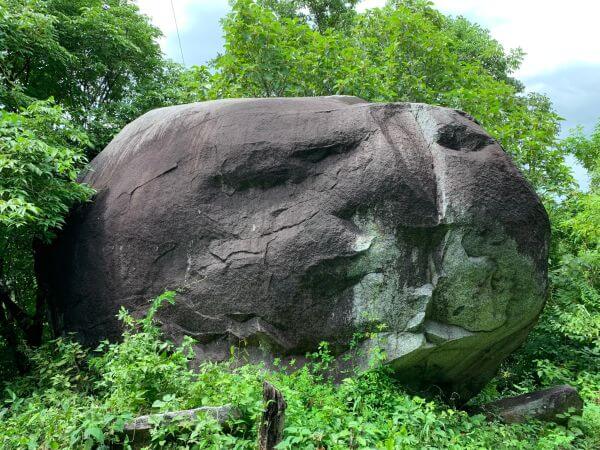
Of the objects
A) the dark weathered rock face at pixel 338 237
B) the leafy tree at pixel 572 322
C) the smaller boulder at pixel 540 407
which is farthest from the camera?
the leafy tree at pixel 572 322

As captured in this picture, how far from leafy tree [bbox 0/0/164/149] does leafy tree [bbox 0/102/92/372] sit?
211 centimetres

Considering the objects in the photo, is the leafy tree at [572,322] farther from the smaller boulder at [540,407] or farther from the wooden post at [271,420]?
the wooden post at [271,420]

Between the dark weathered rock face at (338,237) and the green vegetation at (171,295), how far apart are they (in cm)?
44

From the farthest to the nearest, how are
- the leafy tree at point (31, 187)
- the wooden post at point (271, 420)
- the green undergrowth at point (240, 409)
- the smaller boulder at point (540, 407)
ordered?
the smaller boulder at point (540, 407) < the leafy tree at point (31, 187) < the green undergrowth at point (240, 409) < the wooden post at point (271, 420)

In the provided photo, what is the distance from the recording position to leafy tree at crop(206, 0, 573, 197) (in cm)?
1029

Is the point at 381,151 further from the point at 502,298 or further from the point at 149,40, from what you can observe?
the point at 149,40

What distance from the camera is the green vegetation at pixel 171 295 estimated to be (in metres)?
4.39

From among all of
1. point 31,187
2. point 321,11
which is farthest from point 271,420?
point 321,11

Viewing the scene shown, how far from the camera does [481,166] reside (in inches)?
212

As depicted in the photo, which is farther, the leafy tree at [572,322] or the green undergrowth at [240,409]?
the leafy tree at [572,322]

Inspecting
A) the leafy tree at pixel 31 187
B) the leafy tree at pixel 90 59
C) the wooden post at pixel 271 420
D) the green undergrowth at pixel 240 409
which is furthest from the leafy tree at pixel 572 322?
the leafy tree at pixel 90 59

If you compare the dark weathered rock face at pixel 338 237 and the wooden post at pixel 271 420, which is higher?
the dark weathered rock face at pixel 338 237

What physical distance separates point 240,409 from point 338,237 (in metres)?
1.86

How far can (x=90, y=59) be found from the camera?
34.7ft
